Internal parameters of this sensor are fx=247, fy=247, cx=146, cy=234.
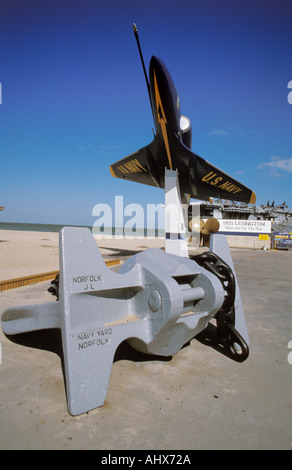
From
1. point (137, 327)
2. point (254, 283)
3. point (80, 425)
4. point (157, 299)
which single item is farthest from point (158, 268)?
point (254, 283)

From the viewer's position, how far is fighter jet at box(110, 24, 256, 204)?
9344mm

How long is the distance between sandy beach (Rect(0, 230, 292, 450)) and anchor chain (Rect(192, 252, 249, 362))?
0.49 ft

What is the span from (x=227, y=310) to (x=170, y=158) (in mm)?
9292

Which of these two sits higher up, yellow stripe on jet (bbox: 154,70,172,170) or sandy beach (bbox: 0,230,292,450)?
yellow stripe on jet (bbox: 154,70,172,170)

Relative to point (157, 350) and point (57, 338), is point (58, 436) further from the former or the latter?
point (57, 338)

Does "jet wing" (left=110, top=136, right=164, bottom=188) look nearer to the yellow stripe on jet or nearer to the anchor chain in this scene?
the yellow stripe on jet

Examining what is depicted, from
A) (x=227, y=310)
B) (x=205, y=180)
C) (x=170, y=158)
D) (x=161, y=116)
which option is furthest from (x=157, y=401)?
(x=205, y=180)

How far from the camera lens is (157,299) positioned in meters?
2.16

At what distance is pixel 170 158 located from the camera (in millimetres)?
11062

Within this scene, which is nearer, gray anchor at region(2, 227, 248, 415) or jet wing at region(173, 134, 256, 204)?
gray anchor at region(2, 227, 248, 415)

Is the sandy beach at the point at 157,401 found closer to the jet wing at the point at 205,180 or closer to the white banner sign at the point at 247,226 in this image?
the jet wing at the point at 205,180

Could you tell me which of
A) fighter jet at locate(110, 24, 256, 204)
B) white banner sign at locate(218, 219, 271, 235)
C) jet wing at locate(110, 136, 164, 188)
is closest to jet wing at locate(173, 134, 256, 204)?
fighter jet at locate(110, 24, 256, 204)

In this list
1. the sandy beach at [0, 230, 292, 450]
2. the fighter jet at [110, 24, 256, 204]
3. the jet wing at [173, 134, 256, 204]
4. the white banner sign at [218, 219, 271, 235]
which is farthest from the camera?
the white banner sign at [218, 219, 271, 235]
